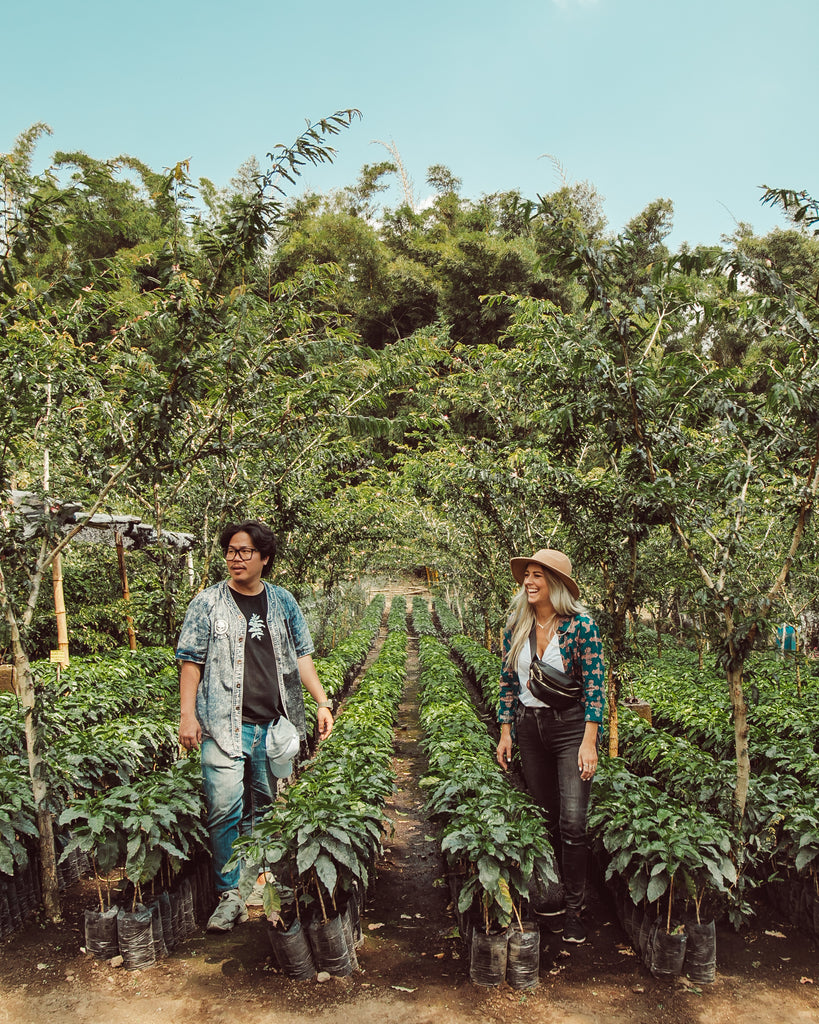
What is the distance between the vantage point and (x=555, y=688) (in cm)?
346

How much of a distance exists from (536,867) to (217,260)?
4.11m

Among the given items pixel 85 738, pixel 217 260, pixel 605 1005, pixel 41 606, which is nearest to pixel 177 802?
pixel 85 738

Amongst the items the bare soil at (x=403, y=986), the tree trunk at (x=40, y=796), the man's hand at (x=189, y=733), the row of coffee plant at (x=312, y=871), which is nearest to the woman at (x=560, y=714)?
the bare soil at (x=403, y=986)

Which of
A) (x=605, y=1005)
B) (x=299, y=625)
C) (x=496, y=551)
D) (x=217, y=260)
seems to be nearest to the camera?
(x=605, y=1005)

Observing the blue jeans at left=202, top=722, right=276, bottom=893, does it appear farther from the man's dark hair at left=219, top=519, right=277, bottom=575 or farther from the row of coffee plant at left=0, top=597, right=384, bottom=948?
the man's dark hair at left=219, top=519, right=277, bottom=575

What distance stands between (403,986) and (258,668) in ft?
5.63

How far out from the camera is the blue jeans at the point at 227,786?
3.48 metres

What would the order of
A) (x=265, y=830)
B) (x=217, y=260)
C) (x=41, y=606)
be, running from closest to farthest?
(x=265, y=830) < (x=217, y=260) < (x=41, y=606)

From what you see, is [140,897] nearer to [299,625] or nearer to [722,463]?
[299,625]

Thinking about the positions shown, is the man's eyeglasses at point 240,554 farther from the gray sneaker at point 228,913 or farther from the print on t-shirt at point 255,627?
the gray sneaker at point 228,913

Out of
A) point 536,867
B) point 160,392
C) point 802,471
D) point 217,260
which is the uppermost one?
point 217,260

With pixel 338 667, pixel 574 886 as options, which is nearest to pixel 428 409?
pixel 338 667

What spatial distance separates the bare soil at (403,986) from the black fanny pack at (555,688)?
125cm

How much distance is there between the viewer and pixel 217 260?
14.1 ft
